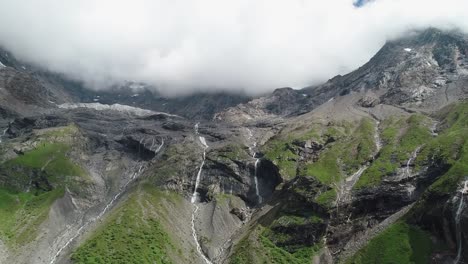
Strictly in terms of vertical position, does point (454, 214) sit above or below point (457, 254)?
above

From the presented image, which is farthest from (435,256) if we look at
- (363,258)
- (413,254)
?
(363,258)

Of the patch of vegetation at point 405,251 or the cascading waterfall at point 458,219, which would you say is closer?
the cascading waterfall at point 458,219

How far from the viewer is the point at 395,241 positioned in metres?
200

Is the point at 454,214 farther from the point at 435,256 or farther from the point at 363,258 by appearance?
the point at 363,258

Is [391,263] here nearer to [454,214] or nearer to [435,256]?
[435,256]

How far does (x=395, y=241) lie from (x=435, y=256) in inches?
667

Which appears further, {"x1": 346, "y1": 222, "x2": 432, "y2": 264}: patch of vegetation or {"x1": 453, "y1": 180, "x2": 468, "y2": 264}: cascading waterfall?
{"x1": 346, "y1": 222, "x2": 432, "y2": 264}: patch of vegetation

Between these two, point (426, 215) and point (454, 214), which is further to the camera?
point (426, 215)

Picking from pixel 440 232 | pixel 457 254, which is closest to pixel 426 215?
pixel 440 232

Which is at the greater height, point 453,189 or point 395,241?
point 453,189

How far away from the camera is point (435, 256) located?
18612 cm

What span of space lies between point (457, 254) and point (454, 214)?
14.7 m

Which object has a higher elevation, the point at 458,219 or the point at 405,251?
the point at 458,219

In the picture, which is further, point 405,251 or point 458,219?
point 405,251
